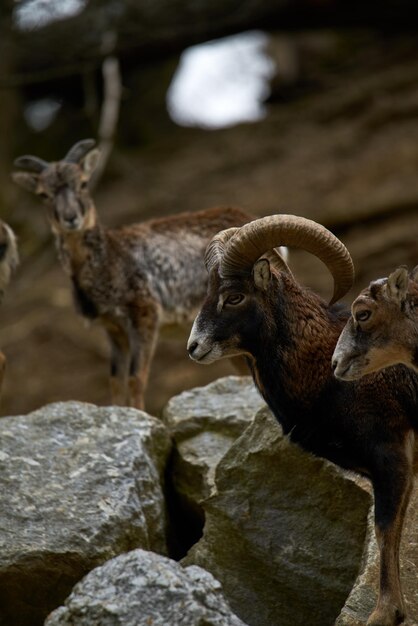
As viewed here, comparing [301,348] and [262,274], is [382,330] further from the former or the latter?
[262,274]

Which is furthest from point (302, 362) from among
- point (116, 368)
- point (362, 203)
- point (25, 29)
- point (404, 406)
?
point (25, 29)

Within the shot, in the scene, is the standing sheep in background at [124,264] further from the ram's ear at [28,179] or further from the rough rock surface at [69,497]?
the rough rock surface at [69,497]

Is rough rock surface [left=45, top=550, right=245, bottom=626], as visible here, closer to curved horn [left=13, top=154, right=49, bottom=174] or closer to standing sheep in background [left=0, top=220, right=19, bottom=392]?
standing sheep in background [left=0, top=220, right=19, bottom=392]

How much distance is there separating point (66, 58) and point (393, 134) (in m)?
5.37

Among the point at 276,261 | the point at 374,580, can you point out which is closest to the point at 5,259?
the point at 276,261

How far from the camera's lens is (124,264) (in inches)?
485

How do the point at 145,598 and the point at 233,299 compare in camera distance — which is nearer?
the point at 145,598

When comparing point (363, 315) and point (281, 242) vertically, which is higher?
point (281, 242)

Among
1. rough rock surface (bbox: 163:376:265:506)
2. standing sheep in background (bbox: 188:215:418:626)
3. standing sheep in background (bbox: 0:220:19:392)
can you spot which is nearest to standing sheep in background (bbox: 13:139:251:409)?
standing sheep in background (bbox: 0:220:19:392)

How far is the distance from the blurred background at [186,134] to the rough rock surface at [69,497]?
8782 millimetres

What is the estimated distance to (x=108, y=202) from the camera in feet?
67.7

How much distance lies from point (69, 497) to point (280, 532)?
1371mm

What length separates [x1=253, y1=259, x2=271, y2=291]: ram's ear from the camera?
7273 millimetres

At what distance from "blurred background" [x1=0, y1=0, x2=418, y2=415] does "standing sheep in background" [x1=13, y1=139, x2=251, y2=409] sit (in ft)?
17.0
